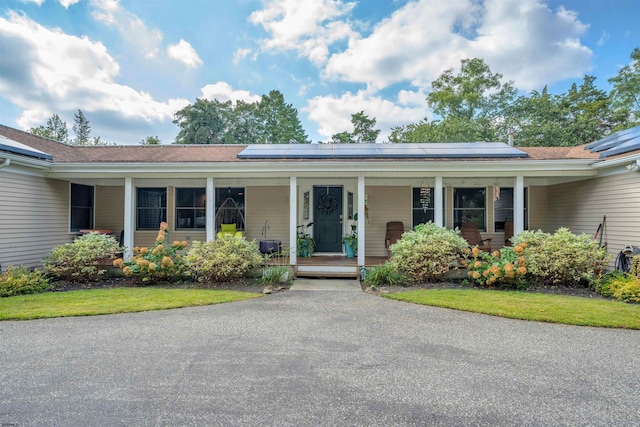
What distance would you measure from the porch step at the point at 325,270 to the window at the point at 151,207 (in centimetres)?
486

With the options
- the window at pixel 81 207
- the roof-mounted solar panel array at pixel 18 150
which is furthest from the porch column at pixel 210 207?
the window at pixel 81 207

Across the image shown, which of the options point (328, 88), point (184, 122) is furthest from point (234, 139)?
point (328, 88)

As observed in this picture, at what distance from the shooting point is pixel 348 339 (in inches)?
149

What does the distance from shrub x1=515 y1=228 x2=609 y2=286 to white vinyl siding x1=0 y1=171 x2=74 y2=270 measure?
10.9m

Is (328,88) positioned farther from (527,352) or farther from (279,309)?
(527,352)

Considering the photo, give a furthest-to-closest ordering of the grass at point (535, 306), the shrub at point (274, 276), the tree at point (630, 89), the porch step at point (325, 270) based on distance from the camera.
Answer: the tree at point (630, 89)
the porch step at point (325, 270)
the shrub at point (274, 276)
the grass at point (535, 306)

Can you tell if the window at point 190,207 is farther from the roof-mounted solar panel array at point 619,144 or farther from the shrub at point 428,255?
the roof-mounted solar panel array at point 619,144

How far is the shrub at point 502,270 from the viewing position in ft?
20.1

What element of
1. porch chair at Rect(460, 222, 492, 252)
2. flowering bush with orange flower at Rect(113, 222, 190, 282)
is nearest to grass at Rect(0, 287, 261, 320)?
flowering bush with orange flower at Rect(113, 222, 190, 282)

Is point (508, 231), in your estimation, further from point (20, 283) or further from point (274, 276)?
point (20, 283)

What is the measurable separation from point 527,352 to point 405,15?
12.9 metres

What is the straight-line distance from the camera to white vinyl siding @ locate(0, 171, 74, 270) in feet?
22.1

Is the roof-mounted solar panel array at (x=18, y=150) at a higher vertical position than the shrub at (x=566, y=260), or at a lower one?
higher

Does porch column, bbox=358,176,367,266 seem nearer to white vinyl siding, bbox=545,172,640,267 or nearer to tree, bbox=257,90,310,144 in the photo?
white vinyl siding, bbox=545,172,640,267
